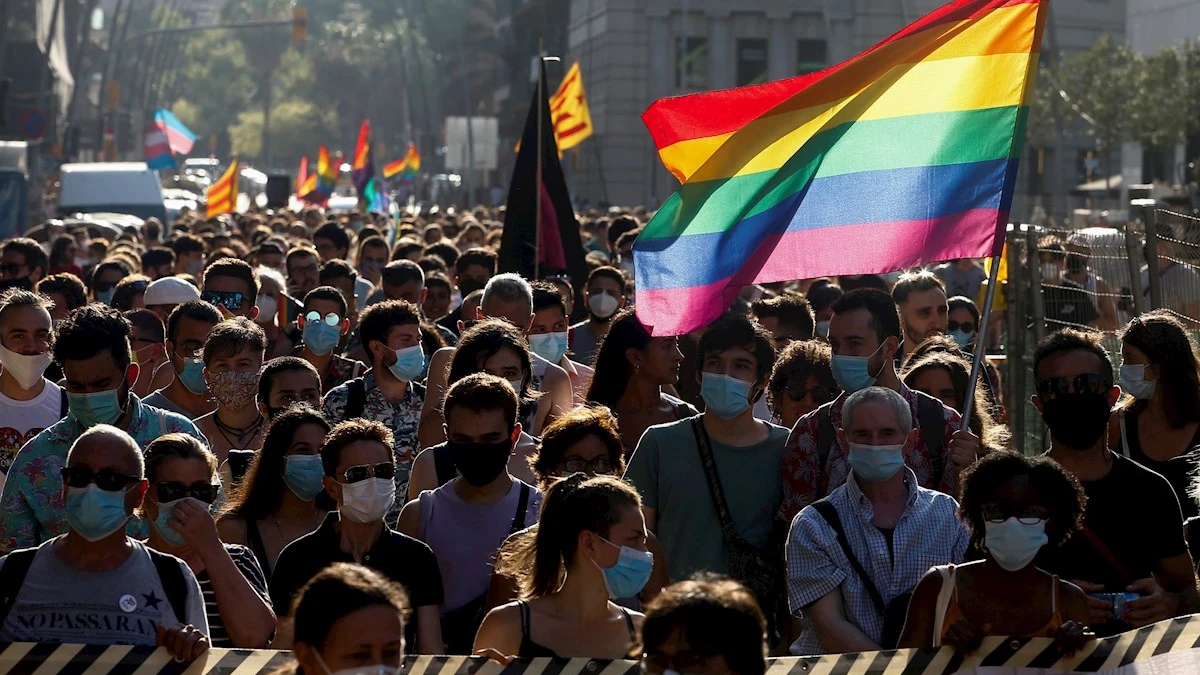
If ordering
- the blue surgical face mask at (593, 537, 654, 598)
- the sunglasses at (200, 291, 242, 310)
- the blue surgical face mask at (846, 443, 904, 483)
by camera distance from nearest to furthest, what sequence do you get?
the blue surgical face mask at (593, 537, 654, 598)
the blue surgical face mask at (846, 443, 904, 483)
the sunglasses at (200, 291, 242, 310)

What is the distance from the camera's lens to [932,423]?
6.46m

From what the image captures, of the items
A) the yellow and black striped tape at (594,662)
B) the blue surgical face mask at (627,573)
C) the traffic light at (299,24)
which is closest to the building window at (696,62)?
the traffic light at (299,24)

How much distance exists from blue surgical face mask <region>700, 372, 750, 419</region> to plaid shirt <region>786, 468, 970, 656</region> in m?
0.89

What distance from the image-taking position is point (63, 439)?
613cm

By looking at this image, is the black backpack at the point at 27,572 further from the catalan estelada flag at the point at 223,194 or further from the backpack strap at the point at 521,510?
the catalan estelada flag at the point at 223,194

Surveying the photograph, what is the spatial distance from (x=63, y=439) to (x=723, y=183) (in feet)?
7.97

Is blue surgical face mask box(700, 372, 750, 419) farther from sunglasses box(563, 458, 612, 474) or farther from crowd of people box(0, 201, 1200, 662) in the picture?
sunglasses box(563, 458, 612, 474)

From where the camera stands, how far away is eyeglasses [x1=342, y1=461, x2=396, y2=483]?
18.6 feet

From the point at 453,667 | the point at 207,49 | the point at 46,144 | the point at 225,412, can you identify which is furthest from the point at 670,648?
the point at 207,49

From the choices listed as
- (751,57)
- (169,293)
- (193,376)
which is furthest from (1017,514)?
(751,57)

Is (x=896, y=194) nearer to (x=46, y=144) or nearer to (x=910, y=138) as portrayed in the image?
(x=910, y=138)

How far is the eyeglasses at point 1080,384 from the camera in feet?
19.5

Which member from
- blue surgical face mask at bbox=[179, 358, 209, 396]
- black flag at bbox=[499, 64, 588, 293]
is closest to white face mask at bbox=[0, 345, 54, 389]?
blue surgical face mask at bbox=[179, 358, 209, 396]

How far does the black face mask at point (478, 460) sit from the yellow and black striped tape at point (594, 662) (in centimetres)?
120
